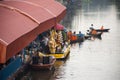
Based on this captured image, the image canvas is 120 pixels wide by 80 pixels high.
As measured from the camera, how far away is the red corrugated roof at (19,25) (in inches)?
400

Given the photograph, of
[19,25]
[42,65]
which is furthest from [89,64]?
[19,25]

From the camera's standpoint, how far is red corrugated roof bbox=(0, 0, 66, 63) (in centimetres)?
1017

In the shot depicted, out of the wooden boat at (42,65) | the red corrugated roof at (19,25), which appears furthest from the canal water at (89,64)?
the red corrugated roof at (19,25)

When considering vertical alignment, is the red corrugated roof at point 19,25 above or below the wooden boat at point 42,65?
above

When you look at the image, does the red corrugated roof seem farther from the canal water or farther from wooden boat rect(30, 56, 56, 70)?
the canal water

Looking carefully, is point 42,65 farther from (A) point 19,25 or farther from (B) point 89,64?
(A) point 19,25

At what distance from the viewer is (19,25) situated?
12.8 m

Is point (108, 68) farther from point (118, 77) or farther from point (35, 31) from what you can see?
point (35, 31)

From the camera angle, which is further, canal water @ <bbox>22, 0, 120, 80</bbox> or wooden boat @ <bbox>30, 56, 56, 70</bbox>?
wooden boat @ <bbox>30, 56, 56, 70</bbox>

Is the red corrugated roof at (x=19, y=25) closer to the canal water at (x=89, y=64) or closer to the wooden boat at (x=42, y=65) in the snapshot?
the wooden boat at (x=42, y=65)

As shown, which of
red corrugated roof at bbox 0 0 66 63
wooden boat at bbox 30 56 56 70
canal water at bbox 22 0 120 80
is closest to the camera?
red corrugated roof at bbox 0 0 66 63

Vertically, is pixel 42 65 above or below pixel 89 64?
above

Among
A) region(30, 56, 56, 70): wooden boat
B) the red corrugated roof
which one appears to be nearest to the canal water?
region(30, 56, 56, 70): wooden boat

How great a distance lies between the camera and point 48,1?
2258cm
